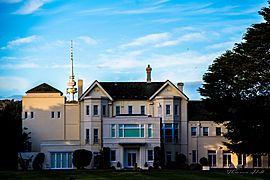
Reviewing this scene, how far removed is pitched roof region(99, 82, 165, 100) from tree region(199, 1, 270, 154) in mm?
9523

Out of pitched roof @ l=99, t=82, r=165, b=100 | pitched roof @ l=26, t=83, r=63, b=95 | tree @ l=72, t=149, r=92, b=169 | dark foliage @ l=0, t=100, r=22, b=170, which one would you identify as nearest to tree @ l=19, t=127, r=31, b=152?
dark foliage @ l=0, t=100, r=22, b=170

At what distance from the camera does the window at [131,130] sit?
7388cm

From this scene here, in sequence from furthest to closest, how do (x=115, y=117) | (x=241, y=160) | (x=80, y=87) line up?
(x=80, y=87) → (x=241, y=160) → (x=115, y=117)

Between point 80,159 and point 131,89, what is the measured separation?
1318 cm

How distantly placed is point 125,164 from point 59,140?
333 inches

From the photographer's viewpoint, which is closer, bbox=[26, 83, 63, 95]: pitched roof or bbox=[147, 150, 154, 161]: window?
bbox=[147, 150, 154, 161]: window

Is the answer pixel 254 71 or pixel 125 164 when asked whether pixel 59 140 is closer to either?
pixel 125 164

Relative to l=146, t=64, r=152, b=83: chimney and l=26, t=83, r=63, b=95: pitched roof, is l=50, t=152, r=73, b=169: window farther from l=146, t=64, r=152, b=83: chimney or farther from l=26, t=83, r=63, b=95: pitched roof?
l=146, t=64, r=152, b=83: chimney

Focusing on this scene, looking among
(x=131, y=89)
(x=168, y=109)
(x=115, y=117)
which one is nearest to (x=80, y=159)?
(x=115, y=117)

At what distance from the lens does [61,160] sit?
74812 millimetres

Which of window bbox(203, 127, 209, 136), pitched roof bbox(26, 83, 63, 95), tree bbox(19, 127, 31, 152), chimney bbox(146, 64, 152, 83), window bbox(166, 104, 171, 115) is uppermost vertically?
chimney bbox(146, 64, 152, 83)

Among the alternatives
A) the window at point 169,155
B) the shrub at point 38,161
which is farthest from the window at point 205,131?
the shrub at point 38,161

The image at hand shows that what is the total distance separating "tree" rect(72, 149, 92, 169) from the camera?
239 ft

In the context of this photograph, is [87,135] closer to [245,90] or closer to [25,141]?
[25,141]
